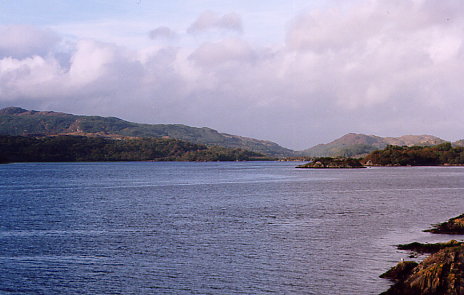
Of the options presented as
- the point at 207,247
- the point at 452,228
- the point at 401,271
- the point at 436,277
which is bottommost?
the point at 207,247

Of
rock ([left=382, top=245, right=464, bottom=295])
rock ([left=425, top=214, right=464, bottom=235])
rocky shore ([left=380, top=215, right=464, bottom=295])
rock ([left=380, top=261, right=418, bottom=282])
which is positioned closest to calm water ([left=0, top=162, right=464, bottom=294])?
rock ([left=380, top=261, right=418, bottom=282])

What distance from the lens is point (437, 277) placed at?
900 inches

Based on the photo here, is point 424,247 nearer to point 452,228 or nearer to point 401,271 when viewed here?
point 401,271

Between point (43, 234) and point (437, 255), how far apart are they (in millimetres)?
38194

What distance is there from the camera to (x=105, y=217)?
60062 millimetres

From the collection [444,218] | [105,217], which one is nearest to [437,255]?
[444,218]

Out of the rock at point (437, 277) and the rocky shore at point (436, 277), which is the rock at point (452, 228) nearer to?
the rocky shore at point (436, 277)

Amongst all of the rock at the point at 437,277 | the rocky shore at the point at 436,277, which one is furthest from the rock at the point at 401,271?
the rock at the point at 437,277

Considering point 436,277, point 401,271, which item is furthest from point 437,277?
point 401,271

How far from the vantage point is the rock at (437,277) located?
22.4 m

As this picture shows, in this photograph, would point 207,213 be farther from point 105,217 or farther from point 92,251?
point 92,251

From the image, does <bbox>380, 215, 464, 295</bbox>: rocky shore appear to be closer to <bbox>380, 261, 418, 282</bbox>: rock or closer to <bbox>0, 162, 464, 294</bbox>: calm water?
<bbox>380, 261, 418, 282</bbox>: rock

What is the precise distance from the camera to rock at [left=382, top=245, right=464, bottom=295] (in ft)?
73.4

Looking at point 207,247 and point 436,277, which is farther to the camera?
point 207,247
